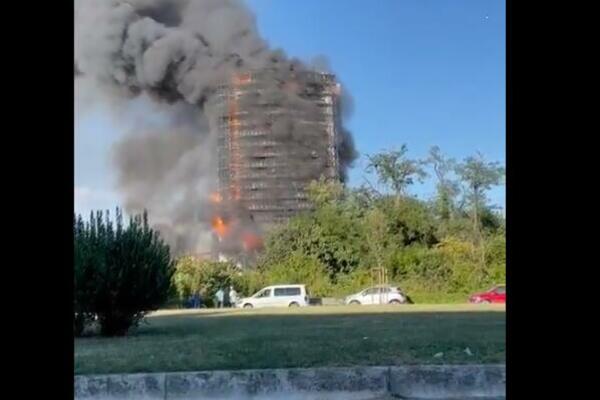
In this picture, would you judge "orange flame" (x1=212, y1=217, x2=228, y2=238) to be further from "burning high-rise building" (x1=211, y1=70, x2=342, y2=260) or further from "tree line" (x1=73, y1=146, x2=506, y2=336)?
"tree line" (x1=73, y1=146, x2=506, y2=336)

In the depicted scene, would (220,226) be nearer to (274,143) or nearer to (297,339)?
(274,143)

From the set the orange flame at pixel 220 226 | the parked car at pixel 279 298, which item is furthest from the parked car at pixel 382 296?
the orange flame at pixel 220 226
